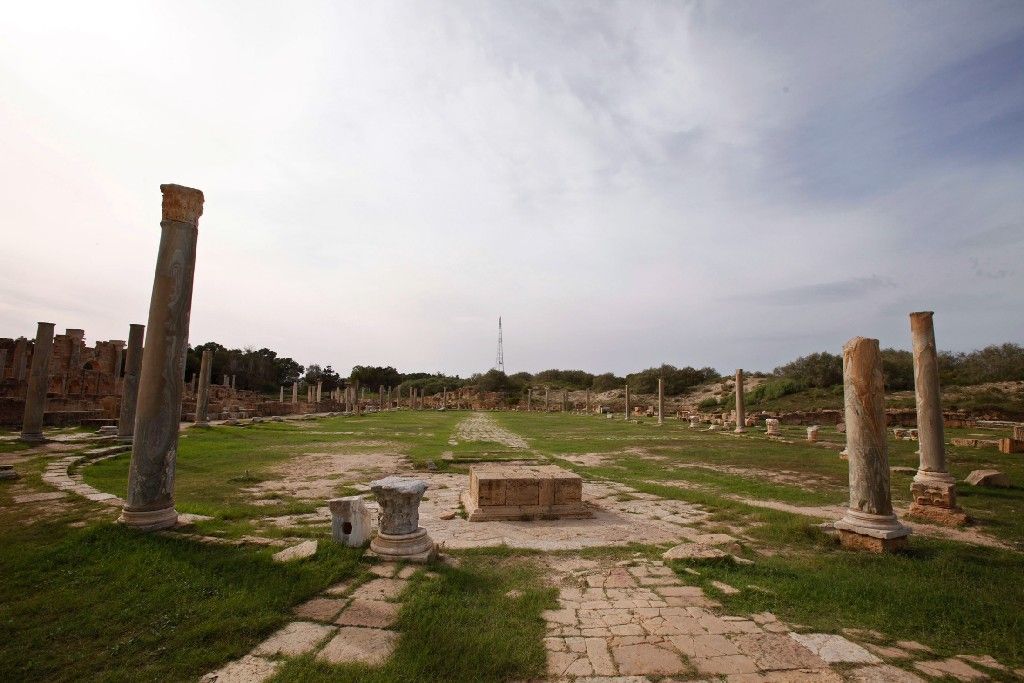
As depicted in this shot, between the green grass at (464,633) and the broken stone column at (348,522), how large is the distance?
1040 mm

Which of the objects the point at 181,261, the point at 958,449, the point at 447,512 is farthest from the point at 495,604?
the point at 958,449

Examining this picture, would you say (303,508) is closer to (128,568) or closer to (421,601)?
(128,568)

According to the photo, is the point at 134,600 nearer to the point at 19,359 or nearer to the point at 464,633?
the point at 464,633

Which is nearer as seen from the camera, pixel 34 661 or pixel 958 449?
pixel 34 661

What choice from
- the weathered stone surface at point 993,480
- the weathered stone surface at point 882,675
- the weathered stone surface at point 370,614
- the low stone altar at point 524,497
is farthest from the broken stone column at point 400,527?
the weathered stone surface at point 993,480

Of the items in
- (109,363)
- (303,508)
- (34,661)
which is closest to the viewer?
(34,661)

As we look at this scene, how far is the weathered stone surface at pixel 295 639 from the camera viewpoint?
3.46m

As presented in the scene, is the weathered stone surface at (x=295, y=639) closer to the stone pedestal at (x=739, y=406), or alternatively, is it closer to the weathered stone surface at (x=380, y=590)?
the weathered stone surface at (x=380, y=590)

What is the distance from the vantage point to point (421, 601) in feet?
13.9

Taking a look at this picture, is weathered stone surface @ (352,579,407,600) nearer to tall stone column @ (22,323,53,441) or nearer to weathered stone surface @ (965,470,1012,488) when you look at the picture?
weathered stone surface @ (965,470,1012,488)

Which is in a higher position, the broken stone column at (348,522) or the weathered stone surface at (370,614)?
the broken stone column at (348,522)

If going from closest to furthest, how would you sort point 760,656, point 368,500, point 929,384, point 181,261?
point 760,656 → point 181,261 → point 368,500 → point 929,384

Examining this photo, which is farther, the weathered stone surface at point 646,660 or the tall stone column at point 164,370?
the tall stone column at point 164,370

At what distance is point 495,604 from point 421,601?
63 cm
